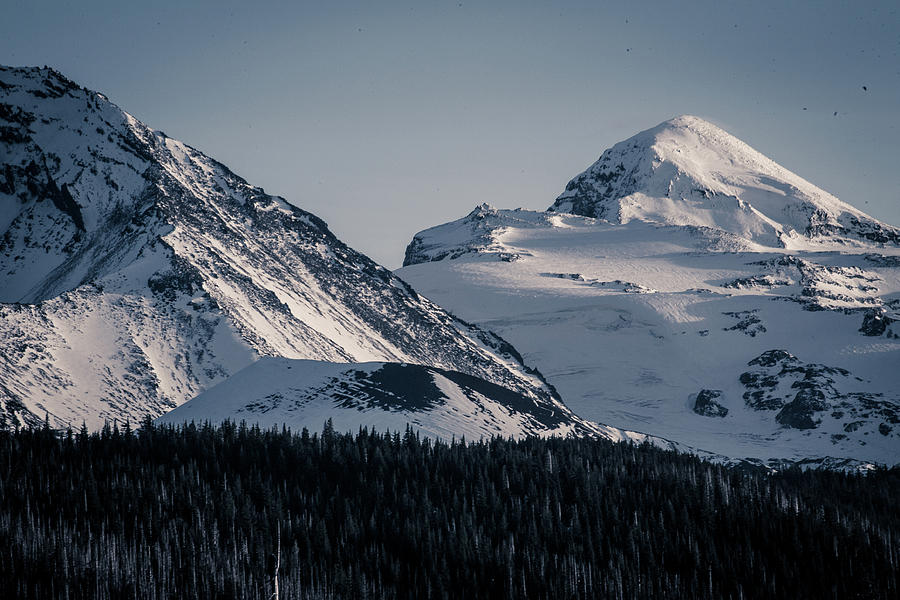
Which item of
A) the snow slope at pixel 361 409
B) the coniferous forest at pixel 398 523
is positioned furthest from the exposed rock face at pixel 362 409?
the coniferous forest at pixel 398 523

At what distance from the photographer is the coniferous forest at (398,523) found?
11638 cm

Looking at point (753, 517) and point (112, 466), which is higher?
point (112, 466)

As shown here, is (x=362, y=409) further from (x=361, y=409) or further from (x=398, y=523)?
(x=398, y=523)

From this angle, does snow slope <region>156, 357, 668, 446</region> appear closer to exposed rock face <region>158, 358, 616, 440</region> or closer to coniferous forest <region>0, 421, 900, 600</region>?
exposed rock face <region>158, 358, 616, 440</region>

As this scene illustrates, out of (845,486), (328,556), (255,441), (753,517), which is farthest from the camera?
(845,486)

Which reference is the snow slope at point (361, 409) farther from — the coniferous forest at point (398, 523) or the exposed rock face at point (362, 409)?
the coniferous forest at point (398, 523)

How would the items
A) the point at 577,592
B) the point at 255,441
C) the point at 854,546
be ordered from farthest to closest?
the point at 255,441
the point at 854,546
the point at 577,592

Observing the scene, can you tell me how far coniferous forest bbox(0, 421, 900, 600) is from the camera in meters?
116

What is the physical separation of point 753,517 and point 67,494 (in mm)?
80615

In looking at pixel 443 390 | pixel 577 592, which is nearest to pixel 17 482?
pixel 577 592

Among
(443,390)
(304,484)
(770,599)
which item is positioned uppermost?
(443,390)

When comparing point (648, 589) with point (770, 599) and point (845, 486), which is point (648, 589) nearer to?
point (770, 599)

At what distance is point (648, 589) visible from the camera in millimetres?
117625

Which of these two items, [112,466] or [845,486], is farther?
[845,486]
